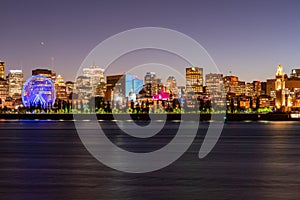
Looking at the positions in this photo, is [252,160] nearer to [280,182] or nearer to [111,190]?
[280,182]

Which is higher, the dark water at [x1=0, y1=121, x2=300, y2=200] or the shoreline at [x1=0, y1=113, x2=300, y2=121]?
the shoreline at [x1=0, y1=113, x2=300, y2=121]

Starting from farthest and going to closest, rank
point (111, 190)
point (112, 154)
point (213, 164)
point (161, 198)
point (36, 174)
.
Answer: point (112, 154) → point (213, 164) → point (36, 174) → point (111, 190) → point (161, 198)

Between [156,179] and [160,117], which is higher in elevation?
[160,117]

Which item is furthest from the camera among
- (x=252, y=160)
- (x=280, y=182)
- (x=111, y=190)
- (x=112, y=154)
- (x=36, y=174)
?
(x=112, y=154)

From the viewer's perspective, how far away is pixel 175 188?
18.6m

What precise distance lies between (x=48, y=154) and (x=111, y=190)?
1430cm

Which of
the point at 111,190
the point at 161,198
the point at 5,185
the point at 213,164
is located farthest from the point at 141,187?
the point at 213,164

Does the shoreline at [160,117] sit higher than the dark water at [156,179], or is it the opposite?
the shoreline at [160,117]

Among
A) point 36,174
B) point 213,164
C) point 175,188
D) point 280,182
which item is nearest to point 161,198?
point 175,188

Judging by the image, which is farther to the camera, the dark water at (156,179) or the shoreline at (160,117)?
the shoreline at (160,117)

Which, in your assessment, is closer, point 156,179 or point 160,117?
point 156,179

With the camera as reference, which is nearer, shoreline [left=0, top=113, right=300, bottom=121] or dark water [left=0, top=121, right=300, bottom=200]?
dark water [left=0, top=121, right=300, bottom=200]

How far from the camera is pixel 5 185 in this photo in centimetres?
1928

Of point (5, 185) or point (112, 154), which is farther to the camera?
point (112, 154)
